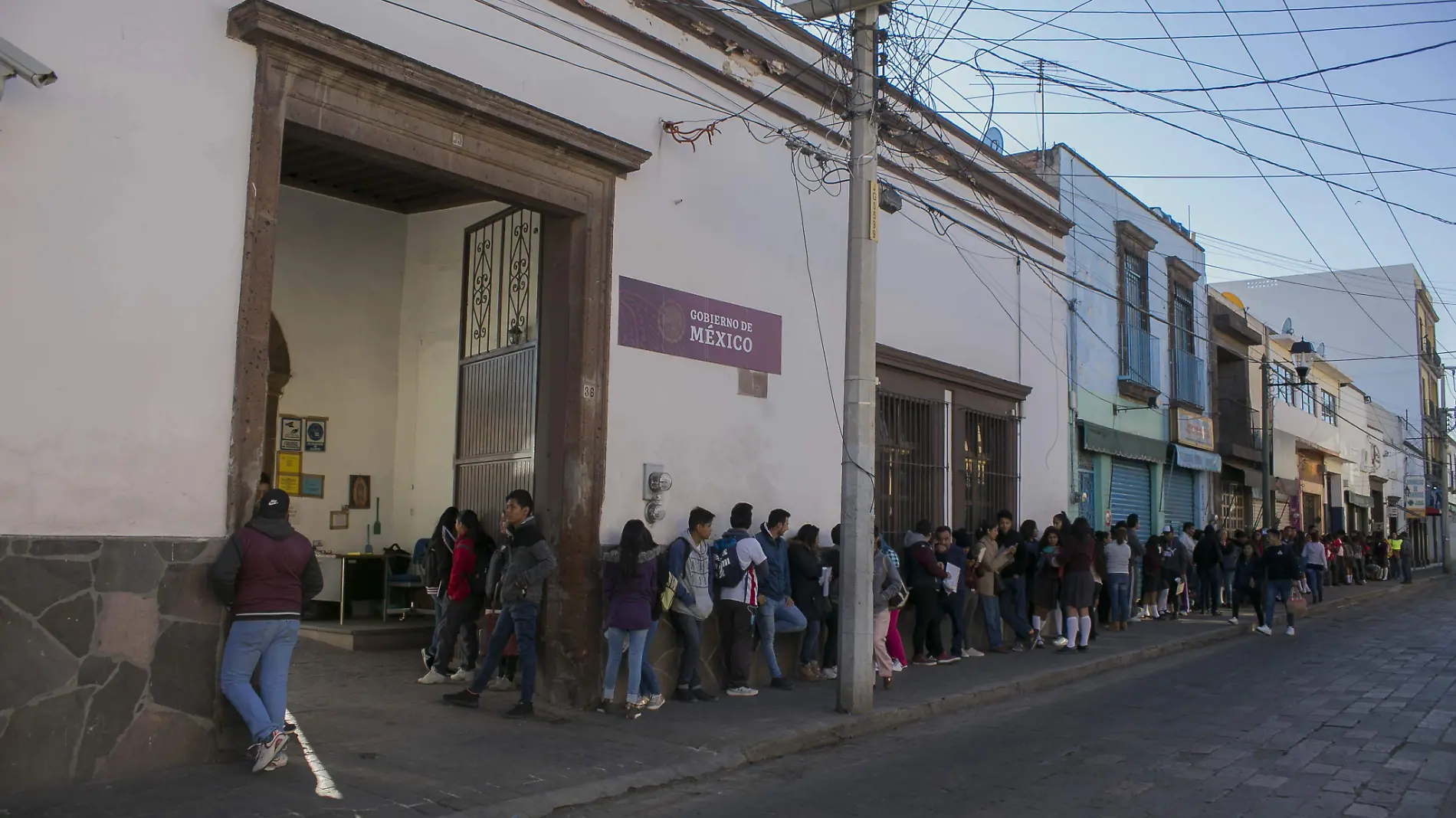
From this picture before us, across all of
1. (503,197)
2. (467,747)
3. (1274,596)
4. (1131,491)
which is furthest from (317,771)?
(1131,491)

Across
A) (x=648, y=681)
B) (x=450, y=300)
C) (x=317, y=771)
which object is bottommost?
(x=317, y=771)

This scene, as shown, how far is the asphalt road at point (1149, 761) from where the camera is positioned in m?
6.50

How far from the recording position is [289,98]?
24.3ft

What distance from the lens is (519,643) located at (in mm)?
8750

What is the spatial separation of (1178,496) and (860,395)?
15.7 m

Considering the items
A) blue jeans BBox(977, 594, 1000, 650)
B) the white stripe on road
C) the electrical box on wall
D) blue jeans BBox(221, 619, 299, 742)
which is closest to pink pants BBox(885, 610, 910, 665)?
blue jeans BBox(977, 594, 1000, 650)

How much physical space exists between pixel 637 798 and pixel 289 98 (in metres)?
4.94

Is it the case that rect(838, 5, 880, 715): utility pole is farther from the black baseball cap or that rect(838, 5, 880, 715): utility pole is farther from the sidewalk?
the black baseball cap

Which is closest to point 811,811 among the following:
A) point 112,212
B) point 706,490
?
point 706,490

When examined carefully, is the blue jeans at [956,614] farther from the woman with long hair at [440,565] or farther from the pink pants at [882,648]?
the woman with long hair at [440,565]

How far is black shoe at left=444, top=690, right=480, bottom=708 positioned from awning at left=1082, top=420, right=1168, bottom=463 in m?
12.2

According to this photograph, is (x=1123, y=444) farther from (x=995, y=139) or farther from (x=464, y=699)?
(x=464, y=699)

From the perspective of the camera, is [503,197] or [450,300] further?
[450,300]

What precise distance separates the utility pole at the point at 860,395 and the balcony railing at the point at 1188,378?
49.8 feet
